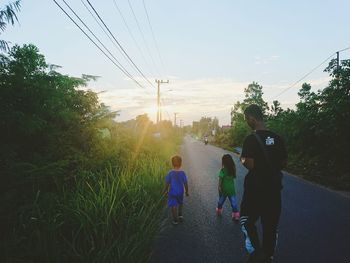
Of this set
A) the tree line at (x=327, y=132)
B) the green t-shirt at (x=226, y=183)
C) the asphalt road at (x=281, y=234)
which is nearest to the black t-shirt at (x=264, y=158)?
the asphalt road at (x=281, y=234)

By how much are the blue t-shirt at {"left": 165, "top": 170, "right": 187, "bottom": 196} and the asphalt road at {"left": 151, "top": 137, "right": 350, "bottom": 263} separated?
A: 0.68m

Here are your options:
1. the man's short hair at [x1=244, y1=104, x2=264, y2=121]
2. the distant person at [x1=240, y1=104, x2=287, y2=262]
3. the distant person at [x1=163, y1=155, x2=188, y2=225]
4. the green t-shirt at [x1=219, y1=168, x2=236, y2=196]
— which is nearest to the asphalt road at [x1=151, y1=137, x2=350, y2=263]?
the distant person at [x1=163, y1=155, x2=188, y2=225]

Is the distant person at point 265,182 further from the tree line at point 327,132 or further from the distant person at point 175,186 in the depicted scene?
the tree line at point 327,132

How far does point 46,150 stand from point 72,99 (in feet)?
11.5

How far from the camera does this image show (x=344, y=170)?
45.8 feet

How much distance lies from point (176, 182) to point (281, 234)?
223cm

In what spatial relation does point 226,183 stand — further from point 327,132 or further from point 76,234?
point 327,132

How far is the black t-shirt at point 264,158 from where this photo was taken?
4.10m

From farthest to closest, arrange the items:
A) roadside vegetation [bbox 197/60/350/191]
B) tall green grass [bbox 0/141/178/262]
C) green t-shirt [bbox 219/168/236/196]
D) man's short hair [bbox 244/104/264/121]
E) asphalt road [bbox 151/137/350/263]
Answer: roadside vegetation [bbox 197/60/350/191] < green t-shirt [bbox 219/168/236/196] < asphalt road [bbox 151/137/350/263] < man's short hair [bbox 244/104/264/121] < tall green grass [bbox 0/141/178/262]

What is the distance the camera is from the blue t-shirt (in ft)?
22.2

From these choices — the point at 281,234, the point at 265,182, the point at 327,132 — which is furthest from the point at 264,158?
the point at 327,132

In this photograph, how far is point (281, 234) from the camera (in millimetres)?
6047

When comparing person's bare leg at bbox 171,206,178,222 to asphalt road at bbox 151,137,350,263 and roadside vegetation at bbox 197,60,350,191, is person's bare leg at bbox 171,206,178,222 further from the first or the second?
roadside vegetation at bbox 197,60,350,191

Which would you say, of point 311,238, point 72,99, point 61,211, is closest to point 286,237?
point 311,238
